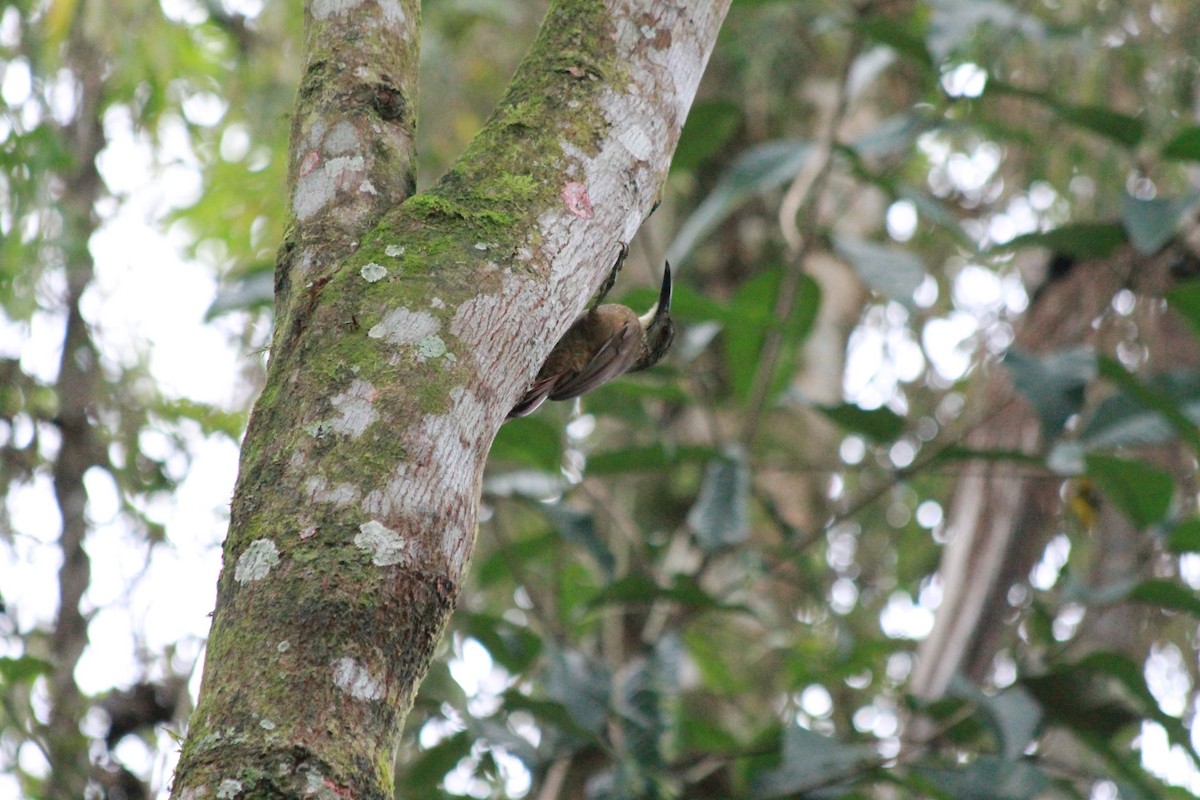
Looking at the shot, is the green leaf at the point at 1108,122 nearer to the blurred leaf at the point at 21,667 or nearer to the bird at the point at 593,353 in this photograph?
the bird at the point at 593,353

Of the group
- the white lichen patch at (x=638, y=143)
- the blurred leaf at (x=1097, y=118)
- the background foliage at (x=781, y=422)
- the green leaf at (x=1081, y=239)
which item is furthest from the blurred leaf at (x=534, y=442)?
the white lichen patch at (x=638, y=143)

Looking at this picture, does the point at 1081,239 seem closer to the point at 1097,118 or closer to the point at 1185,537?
the point at 1097,118

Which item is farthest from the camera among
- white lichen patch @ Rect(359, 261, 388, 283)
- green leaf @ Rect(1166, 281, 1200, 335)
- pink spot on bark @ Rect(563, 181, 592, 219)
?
green leaf @ Rect(1166, 281, 1200, 335)

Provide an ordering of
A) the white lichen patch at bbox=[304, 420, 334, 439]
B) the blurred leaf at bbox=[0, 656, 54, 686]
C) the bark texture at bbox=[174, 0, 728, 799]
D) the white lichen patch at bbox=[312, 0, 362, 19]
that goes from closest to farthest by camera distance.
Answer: the bark texture at bbox=[174, 0, 728, 799]
the white lichen patch at bbox=[304, 420, 334, 439]
the white lichen patch at bbox=[312, 0, 362, 19]
the blurred leaf at bbox=[0, 656, 54, 686]

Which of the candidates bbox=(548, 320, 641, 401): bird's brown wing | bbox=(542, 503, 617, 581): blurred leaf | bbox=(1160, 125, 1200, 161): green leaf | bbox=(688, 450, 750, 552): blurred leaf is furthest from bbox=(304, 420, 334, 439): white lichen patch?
bbox=(1160, 125, 1200, 161): green leaf

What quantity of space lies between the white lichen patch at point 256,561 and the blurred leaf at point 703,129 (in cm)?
235

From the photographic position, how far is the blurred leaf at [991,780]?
295 cm

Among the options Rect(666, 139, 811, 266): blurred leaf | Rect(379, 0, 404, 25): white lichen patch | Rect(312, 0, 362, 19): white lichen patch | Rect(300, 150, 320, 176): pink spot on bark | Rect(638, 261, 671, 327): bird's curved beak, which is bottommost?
Rect(666, 139, 811, 266): blurred leaf

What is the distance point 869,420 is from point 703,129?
900 mm

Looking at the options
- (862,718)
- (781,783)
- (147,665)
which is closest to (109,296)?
(147,665)

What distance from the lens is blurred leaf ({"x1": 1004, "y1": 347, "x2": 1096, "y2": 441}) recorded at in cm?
298

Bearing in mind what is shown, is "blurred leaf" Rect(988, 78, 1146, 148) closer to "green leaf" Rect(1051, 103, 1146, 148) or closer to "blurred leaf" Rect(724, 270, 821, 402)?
"green leaf" Rect(1051, 103, 1146, 148)

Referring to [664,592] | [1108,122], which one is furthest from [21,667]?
[1108,122]

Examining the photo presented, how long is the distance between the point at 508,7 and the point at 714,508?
2985mm
